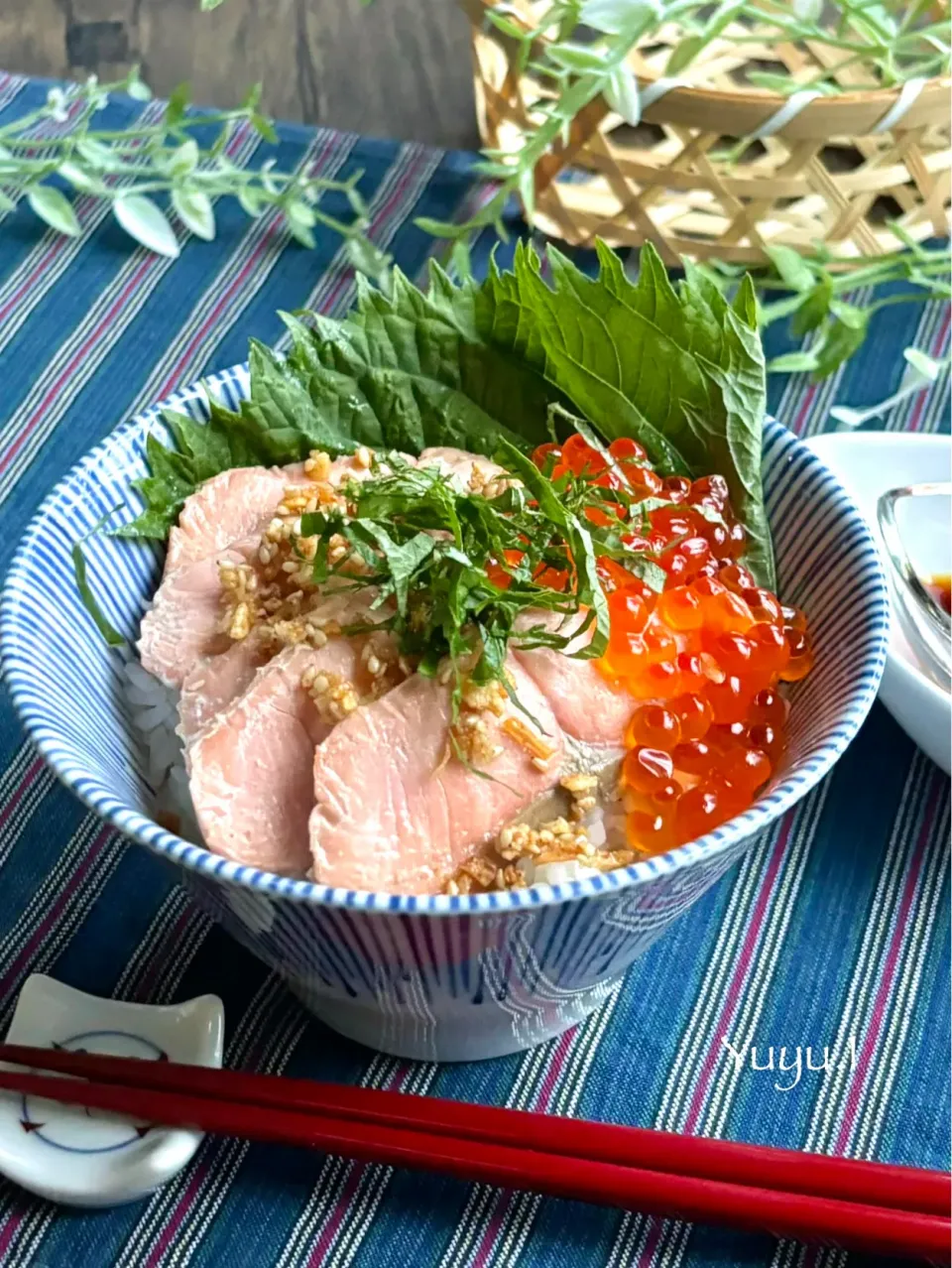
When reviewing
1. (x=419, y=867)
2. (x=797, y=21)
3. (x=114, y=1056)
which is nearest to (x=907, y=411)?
(x=797, y=21)

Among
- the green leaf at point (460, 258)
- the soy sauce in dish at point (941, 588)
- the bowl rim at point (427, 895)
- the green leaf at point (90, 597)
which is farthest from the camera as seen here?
the green leaf at point (460, 258)

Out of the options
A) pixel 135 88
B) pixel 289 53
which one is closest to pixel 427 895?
pixel 135 88

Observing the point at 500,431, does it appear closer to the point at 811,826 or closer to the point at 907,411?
the point at 811,826

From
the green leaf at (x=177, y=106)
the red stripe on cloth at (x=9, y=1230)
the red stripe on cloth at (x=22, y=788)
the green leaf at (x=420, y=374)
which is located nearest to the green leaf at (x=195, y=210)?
the green leaf at (x=177, y=106)

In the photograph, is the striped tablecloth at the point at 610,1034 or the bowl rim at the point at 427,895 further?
the striped tablecloth at the point at 610,1034

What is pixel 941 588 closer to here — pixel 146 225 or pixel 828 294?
pixel 828 294

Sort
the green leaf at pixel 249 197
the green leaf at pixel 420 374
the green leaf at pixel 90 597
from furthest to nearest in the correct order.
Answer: the green leaf at pixel 249 197, the green leaf at pixel 420 374, the green leaf at pixel 90 597

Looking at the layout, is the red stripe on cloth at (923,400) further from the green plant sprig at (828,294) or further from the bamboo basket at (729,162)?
the bamboo basket at (729,162)
